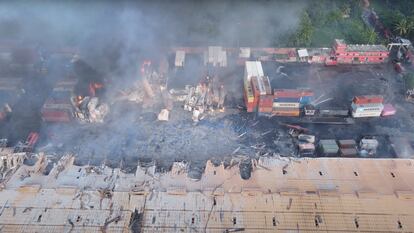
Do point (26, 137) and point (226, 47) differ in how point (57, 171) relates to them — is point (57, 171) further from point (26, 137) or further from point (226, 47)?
point (226, 47)

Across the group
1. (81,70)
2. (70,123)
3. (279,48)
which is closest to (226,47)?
(279,48)

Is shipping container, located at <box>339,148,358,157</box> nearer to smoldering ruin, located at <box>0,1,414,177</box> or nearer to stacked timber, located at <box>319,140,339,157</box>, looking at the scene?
stacked timber, located at <box>319,140,339,157</box>

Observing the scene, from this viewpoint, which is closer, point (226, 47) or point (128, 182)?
point (128, 182)

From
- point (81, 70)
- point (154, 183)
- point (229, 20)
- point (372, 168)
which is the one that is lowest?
point (154, 183)

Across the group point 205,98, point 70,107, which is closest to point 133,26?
point 205,98

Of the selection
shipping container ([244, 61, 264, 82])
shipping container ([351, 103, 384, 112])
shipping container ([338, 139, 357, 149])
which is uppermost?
shipping container ([244, 61, 264, 82])

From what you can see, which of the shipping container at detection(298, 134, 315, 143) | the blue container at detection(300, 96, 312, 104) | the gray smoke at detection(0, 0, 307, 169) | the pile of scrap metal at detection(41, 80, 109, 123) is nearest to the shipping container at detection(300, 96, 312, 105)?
the blue container at detection(300, 96, 312, 104)

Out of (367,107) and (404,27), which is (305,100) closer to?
(367,107)
